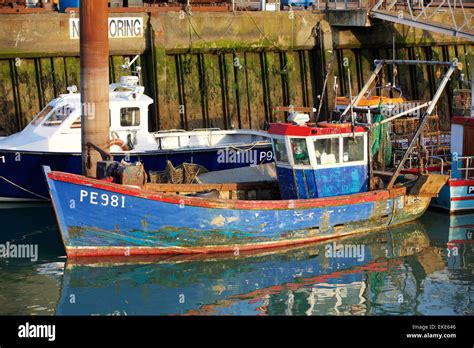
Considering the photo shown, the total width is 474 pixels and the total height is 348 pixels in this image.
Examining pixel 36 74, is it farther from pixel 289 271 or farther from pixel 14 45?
pixel 289 271

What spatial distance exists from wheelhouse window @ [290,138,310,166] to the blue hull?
4.28 metres

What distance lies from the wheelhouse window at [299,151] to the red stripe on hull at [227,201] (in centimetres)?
78

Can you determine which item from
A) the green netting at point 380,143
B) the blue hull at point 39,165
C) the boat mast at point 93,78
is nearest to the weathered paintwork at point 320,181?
the green netting at point 380,143

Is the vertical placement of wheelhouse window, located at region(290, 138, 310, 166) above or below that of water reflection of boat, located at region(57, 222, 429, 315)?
above

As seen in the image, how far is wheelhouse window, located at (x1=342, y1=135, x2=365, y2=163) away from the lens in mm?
18969

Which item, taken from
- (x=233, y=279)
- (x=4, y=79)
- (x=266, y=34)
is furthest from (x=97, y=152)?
(x=266, y=34)

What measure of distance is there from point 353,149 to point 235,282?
4.07 m

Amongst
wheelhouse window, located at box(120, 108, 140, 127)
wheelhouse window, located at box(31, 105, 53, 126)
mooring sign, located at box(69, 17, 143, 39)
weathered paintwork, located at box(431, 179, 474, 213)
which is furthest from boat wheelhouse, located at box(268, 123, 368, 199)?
mooring sign, located at box(69, 17, 143, 39)

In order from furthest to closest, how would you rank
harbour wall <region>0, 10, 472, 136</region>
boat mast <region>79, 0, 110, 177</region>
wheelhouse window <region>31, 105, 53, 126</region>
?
harbour wall <region>0, 10, 472, 136</region>
wheelhouse window <region>31, 105, 53, 126</region>
boat mast <region>79, 0, 110, 177</region>

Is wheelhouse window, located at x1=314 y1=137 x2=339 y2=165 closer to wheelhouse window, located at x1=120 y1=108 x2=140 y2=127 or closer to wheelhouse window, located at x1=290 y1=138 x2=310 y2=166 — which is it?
wheelhouse window, located at x1=290 y1=138 x2=310 y2=166

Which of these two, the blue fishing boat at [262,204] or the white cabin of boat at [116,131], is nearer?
the blue fishing boat at [262,204]

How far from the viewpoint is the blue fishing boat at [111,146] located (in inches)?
869

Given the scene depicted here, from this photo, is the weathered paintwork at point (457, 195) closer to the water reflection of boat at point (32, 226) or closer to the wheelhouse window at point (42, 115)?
the water reflection of boat at point (32, 226)

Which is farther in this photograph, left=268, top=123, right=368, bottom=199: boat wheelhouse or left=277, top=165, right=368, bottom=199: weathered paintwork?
left=277, top=165, right=368, bottom=199: weathered paintwork
